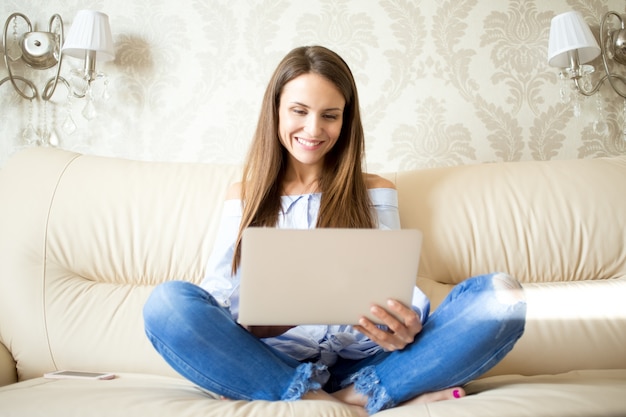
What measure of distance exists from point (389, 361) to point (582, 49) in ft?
3.89

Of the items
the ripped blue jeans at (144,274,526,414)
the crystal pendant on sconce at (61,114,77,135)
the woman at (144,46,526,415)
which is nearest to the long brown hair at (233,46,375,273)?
the woman at (144,46,526,415)

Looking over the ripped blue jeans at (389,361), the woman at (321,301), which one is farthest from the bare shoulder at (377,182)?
the ripped blue jeans at (389,361)

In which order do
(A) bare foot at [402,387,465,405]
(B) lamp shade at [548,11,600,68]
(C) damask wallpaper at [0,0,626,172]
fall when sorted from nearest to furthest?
(A) bare foot at [402,387,465,405]
(B) lamp shade at [548,11,600,68]
(C) damask wallpaper at [0,0,626,172]

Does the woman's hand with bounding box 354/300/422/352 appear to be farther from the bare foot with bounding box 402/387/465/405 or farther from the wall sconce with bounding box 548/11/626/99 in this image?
the wall sconce with bounding box 548/11/626/99

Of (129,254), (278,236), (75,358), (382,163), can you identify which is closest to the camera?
(278,236)

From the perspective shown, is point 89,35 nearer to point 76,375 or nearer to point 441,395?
point 76,375

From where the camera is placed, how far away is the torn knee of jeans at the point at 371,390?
0.97 m

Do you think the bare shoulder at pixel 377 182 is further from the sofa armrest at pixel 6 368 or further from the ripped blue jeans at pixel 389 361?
the sofa armrest at pixel 6 368

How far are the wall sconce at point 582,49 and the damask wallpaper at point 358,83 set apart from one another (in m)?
0.04

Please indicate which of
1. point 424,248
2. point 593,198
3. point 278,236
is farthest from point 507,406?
point 593,198

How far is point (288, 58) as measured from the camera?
4.33 ft

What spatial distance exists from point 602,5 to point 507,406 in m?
1.43

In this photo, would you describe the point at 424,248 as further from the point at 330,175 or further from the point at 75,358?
the point at 75,358

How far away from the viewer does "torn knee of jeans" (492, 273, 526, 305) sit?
3.02 feet
